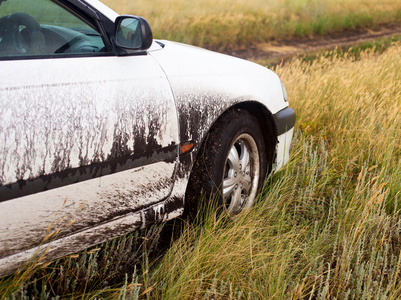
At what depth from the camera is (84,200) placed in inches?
86.5

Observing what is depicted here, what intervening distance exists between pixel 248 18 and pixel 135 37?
45.5ft

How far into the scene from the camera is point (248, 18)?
15.7 metres

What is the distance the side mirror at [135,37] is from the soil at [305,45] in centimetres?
926

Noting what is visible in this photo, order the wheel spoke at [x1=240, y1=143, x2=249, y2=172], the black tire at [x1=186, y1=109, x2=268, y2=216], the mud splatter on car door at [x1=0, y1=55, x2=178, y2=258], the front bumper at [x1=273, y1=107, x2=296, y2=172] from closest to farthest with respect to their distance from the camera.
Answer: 1. the mud splatter on car door at [x1=0, y1=55, x2=178, y2=258]
2. the black tire at [x1=186, y1=109, x2=268, y2=216]
3. the wheel spoke at [x1=240, y1=143, x2=249, y2=172]
4. the front bumper at [x1=273, y1=107, x2=296, y2=172]

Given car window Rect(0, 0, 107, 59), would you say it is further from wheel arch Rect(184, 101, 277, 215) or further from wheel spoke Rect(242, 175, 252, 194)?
wheel spoke Rect(242, 175, 252, 194)

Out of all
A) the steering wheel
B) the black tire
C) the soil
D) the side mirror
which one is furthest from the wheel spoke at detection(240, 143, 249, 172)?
the soil

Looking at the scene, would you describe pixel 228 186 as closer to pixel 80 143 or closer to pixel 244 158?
pixel 244 158

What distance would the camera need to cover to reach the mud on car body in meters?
1.98

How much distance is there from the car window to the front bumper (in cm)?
141

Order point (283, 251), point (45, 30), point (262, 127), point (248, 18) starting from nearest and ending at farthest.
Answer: point (45, 30) → point (283, 251) → point (262, 127) → point (248, 18)

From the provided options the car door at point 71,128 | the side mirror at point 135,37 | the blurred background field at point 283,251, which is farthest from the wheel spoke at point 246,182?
the side mirror at point 135,37

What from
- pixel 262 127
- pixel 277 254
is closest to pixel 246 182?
pixel 262 127

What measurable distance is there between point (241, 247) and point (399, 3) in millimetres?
22467

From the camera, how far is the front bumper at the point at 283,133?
133 inches
